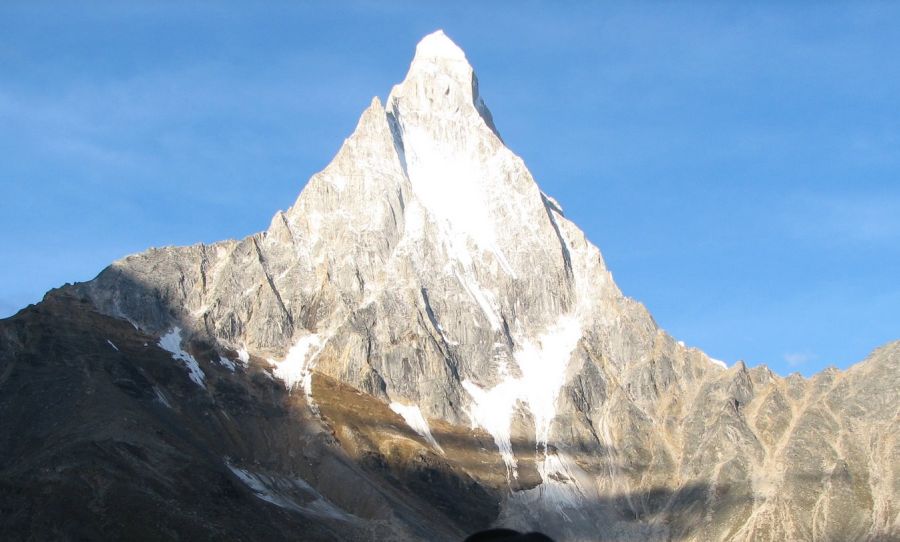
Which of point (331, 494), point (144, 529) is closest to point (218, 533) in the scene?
point (144, 529)

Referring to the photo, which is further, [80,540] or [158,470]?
[158,470]

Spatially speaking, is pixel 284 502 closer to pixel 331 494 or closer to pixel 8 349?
pixel 331 494

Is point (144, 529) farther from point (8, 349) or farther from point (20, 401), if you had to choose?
point (8, 349)

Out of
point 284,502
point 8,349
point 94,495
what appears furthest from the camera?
point 8,349

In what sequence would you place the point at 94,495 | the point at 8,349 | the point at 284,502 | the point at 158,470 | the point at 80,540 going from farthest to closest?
the point at 8,349 < the point at 284,502 < the point at 158,470 < the point at 94,495 < the point at 80,540

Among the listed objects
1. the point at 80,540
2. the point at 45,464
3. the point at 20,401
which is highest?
the point at 20,401

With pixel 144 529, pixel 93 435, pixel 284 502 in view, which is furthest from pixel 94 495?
pixel 284 502

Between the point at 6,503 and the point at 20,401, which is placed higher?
the point at 20,401

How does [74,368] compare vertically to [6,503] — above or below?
above

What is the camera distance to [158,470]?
544ft

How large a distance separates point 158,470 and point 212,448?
2722cm

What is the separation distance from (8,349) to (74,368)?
46.3 ft

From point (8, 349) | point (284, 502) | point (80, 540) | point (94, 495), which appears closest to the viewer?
point (80, 540)

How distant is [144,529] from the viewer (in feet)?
472
